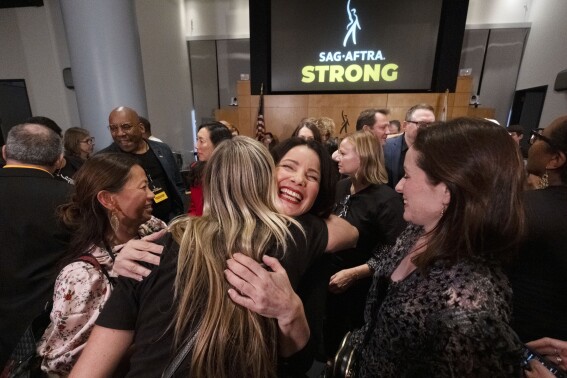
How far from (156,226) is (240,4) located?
7959 millimetres

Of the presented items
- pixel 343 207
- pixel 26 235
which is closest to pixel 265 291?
pixel 343 207

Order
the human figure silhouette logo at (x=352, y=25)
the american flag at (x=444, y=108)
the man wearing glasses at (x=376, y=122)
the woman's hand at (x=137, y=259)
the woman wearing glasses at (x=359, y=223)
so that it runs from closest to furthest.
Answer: the woman's hand at (x=137, y=259)
the woman wearing glasses at (x=359, y=223)
the man wearing glasses at (x=376, y=122)
the american flag at (x=444, y=108)
the human figure silhouette logo at (x=352, y=25)

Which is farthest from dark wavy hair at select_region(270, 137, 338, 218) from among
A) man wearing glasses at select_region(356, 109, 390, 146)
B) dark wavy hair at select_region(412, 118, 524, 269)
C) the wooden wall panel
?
the wooden wall panel

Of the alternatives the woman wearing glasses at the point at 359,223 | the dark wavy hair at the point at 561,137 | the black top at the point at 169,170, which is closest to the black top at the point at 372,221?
the woman wearing glasses at the point at 359,223

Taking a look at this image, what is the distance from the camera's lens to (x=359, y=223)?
1745 millimetres

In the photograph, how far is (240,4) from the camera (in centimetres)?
764

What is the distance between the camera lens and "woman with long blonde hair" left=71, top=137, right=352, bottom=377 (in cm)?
79

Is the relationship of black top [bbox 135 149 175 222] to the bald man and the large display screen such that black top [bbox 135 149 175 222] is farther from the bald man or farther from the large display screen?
the large display screen

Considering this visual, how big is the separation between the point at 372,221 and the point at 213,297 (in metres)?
1.22

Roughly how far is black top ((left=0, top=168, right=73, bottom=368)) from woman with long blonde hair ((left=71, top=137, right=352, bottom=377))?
37.4 inches

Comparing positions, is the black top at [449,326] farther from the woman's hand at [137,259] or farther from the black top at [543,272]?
the woman's hand at [137,259]

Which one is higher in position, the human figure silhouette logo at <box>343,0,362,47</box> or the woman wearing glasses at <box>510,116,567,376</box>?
the human figure silhouette logo at <box>343,0,362,47</box>

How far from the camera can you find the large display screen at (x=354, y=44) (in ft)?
21.2

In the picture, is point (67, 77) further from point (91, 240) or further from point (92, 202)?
point (91, 240)
